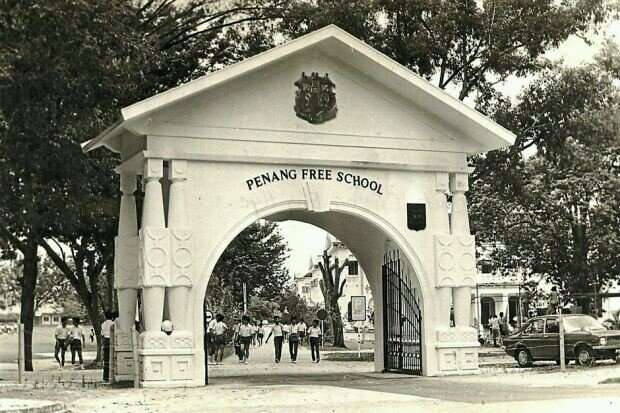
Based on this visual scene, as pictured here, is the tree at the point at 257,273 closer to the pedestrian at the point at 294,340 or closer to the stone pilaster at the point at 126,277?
the pedestrian at the point at 294,340

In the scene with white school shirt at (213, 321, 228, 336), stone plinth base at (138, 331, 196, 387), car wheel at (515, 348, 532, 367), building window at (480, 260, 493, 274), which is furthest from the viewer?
building window at (480, 260, 493, 274)

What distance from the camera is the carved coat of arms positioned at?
67.5ft

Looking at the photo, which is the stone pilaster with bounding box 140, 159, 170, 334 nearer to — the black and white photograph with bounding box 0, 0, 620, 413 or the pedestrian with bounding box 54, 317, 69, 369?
the black and white photograph with bounding box 0, 0, 620, 413

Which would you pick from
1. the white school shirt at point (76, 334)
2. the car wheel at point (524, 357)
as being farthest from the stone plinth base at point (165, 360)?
the white school shirt at point (76, 334)

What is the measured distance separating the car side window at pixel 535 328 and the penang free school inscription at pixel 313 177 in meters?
8.45

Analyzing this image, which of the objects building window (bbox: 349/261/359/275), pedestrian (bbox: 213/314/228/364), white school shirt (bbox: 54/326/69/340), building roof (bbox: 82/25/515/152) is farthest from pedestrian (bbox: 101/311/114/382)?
building window (bbox: 349/261/359/275)

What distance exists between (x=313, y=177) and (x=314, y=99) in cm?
164

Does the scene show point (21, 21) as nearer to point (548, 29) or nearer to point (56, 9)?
point (56, 9)

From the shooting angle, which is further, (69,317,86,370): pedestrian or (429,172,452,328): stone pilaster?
(69,317,86,370): pedestrian

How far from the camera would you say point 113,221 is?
28641 millimetres

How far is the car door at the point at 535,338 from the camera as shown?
86.8 feet

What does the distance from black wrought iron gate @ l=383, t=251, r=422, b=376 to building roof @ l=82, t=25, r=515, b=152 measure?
3516 mm

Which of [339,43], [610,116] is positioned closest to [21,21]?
[339,43]

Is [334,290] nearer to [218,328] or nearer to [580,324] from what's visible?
[218,328]
